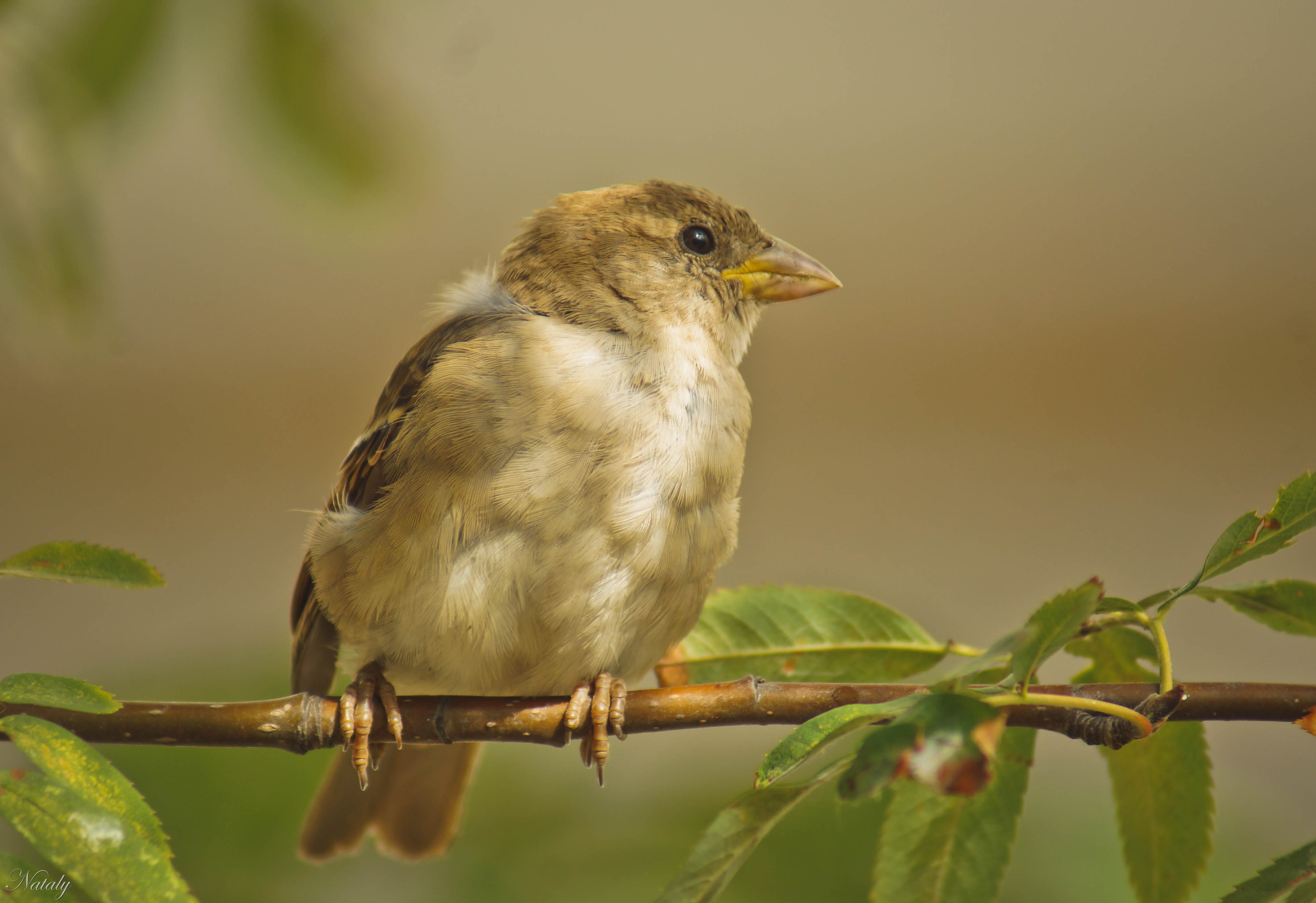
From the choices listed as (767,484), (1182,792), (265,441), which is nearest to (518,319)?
(1182,792)

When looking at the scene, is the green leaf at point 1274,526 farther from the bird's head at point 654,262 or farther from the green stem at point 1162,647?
the bird's head at point 654,262

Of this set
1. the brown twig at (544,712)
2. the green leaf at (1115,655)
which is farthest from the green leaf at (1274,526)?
the green leaf at (1115,655)

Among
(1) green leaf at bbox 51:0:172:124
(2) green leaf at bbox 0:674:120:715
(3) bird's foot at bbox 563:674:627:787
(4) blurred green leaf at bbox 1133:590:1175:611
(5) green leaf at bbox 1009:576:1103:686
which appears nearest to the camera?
(5) green leaf at bbox 1009:576:1103:686

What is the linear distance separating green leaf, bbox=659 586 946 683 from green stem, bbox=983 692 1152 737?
0.29 m

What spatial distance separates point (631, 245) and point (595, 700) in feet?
2.43

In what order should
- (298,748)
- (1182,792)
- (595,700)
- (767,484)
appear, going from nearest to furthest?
(1182,792) → (298,748) → (595,700) → (767,484)

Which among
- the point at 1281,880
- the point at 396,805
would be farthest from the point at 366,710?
the point at 1281,880

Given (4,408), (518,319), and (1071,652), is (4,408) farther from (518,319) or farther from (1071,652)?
(1071,652)

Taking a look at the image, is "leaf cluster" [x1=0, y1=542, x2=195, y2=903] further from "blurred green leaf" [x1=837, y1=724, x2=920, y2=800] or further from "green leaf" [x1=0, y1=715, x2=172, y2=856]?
"blurred green leaf" [x1=837, y1=724, x2=920, y2=800]

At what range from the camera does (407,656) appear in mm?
1418

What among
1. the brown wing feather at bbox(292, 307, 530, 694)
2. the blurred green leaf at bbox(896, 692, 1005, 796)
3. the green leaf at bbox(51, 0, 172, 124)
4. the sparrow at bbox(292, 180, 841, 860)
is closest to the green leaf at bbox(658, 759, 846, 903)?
the blurred green leaf at bbox(896, 692, 1005, 796)

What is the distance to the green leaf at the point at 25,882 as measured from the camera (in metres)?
0.65

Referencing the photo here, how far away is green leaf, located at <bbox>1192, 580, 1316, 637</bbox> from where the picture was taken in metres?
0.94

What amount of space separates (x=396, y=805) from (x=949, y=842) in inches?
44.7
